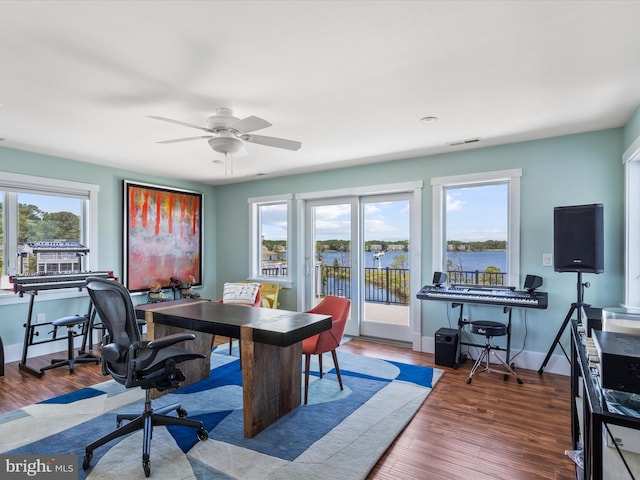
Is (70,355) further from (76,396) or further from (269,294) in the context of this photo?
(269,294)

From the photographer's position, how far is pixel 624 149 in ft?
10.7

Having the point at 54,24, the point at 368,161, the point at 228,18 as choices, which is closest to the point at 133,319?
the point at 54,24

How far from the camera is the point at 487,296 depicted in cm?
355

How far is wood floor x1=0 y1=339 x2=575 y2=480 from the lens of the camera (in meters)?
2.06

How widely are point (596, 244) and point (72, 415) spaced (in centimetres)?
449

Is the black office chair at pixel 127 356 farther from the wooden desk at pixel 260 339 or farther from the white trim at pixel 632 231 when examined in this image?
the white trim at pixel 632 231

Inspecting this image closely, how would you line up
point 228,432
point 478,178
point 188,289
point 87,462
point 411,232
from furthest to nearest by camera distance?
1. point 188,289
2. point 411,232
3. point 478,178
4. point 228,432
5. point 87,462

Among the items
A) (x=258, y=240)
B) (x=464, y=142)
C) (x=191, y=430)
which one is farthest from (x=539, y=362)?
(x=258, y=240)

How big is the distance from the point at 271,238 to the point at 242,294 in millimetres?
1512

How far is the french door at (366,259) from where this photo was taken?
471 cm

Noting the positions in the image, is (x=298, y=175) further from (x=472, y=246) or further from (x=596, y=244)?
(x=596, y=244)

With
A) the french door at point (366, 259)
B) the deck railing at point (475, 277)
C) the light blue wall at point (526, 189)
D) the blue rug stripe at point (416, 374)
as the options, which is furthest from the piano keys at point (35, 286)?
the deck railing at point (475, 277)

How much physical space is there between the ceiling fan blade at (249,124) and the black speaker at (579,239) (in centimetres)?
279

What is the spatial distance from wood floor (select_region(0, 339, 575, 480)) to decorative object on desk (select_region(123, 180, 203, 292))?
1.74 m
